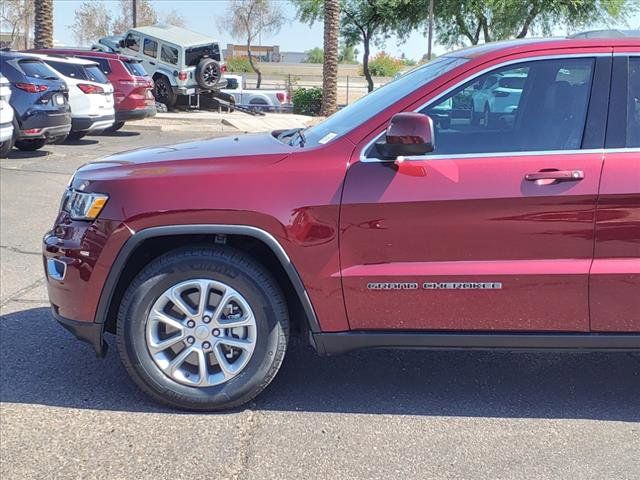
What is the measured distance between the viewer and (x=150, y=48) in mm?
26188

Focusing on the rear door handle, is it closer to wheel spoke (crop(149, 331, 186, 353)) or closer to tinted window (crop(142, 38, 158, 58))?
wheel spoke (crop(149, 331, 186, 353))

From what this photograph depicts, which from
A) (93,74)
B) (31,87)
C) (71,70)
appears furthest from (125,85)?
(31,87)

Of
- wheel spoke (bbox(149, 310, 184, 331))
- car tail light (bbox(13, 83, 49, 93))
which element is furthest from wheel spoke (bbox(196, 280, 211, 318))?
car tail light (bbox(13, 83, 49, 93))

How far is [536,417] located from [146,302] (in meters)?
2.08

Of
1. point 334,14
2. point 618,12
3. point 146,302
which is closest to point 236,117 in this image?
point 334,14

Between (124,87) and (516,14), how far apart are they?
20251 millimetres

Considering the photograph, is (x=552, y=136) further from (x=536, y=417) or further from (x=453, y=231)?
(x=536, y=417)

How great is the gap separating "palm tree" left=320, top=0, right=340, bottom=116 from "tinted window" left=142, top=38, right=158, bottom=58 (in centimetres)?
608

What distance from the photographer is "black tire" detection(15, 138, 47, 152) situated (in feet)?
45.5

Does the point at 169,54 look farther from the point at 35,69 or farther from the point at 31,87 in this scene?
the point at 31,87

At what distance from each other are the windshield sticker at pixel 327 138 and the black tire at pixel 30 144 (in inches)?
441

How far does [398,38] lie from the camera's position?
124 feet

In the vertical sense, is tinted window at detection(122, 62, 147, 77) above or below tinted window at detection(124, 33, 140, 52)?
below

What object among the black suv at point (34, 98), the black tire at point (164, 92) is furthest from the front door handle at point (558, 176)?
the black tire at point (164, 92)
